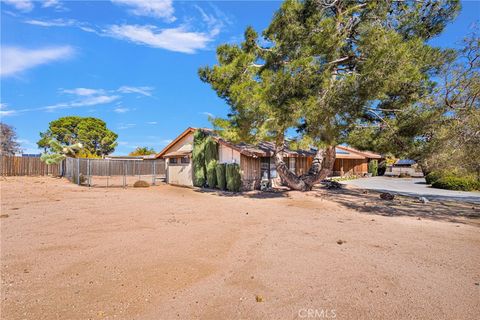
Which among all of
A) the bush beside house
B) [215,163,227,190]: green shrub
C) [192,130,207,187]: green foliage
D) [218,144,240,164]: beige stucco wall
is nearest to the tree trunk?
[218,144,240,164]: beige stucco wall

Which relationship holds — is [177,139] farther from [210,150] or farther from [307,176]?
[307,176]

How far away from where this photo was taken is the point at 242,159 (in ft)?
57.1

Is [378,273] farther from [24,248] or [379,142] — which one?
[379,142]

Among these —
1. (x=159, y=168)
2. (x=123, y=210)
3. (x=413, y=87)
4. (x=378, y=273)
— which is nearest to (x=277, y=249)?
(x=378, y=273)

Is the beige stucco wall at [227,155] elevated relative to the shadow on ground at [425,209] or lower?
elevated

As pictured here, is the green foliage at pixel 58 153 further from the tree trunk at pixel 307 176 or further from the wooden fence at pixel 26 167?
the tree trunk at pixel 307 176

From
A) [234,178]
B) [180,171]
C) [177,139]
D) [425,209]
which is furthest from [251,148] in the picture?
[425,209]

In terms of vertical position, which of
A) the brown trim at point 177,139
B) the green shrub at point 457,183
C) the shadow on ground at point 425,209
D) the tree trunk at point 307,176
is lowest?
→ the shadow on ground at point 425,209

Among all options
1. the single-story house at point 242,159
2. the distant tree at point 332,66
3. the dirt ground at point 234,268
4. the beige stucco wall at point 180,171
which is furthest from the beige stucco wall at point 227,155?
the dirt ground at point 234,268

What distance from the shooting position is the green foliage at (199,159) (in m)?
19.1

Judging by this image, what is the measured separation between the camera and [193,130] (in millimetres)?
21156

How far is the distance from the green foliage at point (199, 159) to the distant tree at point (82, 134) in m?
29.5

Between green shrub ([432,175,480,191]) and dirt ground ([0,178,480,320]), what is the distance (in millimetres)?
12825

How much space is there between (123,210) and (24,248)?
4.30m
